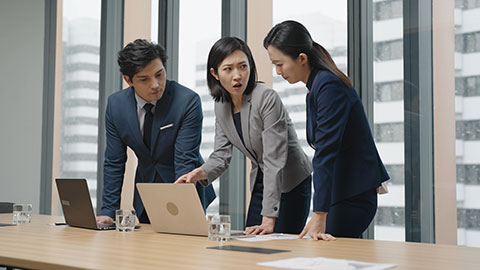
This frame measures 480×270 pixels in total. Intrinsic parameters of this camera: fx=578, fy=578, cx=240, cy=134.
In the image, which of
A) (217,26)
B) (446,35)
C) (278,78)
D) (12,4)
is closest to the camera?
(446,35)

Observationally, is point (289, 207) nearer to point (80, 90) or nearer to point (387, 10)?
point (387, 10)

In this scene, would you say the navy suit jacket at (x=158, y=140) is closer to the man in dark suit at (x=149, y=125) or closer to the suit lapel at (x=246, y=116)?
the man in dark suit at (x=149, y=125)

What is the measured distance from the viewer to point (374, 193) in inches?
89.7

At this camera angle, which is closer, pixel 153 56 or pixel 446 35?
pixel 153 56

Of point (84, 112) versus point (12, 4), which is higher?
point (12, 4)

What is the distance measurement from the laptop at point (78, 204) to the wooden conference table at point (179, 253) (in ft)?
1.03

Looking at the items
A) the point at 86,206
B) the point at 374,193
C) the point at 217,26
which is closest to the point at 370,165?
the point at 374,193

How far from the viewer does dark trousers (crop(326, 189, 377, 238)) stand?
2244 mm

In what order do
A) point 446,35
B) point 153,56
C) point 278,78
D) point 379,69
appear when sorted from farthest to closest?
point 278,78, point 379,69, point 446,35, point 153,56

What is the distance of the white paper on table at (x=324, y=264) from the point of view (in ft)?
4.56

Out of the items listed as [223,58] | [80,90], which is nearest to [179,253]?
[223,58]

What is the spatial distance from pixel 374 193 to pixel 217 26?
8.84ft

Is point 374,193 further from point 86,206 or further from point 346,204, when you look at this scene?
point 86,206

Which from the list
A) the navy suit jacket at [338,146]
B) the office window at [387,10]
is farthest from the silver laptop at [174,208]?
the office window at [387,10]
